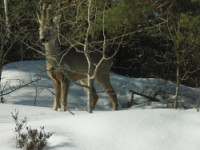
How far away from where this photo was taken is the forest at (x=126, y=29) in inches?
309

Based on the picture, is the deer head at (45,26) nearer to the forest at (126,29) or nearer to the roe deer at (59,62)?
the roe deer at (59,62)

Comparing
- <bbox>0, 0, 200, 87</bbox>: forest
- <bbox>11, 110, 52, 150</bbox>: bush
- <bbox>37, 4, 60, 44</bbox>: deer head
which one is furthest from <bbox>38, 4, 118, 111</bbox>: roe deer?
<bbox>11, 110, 52, 150</bbox>: bush

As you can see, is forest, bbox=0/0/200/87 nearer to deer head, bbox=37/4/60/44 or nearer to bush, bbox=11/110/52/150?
deer head, bbox=37/4/60/44

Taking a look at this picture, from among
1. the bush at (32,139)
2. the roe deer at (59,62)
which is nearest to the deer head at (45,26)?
the roe deer at (59,62)

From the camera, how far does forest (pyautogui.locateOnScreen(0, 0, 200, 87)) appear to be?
7.84m

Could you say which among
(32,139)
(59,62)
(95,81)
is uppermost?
(59,62)

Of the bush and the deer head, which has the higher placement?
the deer head

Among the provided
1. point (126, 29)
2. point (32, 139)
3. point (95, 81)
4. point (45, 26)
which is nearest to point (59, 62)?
point (45, 26)

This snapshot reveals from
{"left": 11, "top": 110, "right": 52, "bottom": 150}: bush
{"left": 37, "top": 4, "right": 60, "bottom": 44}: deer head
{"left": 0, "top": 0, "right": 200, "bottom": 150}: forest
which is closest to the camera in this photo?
{"left": 11, "top": 110, "right": 52, "bottom": 150}: bush

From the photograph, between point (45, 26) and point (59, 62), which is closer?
point (45, 26)

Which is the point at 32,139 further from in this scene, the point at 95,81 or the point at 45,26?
the point at 95,81

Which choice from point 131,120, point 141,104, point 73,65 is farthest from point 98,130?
point 141,104

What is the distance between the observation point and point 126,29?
927 cm

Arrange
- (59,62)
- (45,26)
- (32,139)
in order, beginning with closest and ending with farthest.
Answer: (32,139)
(45,26)
(59,62)
